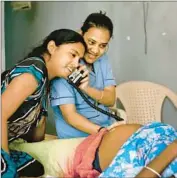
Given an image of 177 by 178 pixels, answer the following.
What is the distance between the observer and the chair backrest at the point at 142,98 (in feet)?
4.18

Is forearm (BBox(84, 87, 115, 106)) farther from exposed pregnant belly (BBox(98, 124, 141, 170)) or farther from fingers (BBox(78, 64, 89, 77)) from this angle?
exposed pregnant belly (BBox(98, 124, 141, 170))

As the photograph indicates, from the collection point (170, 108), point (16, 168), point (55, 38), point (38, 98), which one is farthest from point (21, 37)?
point (170, 108)

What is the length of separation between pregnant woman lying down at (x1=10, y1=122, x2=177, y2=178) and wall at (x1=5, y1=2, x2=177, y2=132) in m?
0.36

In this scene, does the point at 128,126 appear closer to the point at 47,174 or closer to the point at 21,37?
the point at 47,174

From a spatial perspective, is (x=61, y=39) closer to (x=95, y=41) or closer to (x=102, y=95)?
(x=95, y=41)

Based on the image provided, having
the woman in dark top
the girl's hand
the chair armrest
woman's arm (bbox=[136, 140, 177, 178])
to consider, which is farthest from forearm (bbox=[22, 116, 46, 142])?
woman's arm (bbox=[136, 140, 177, 178])

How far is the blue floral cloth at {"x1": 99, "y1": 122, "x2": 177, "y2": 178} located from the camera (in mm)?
799

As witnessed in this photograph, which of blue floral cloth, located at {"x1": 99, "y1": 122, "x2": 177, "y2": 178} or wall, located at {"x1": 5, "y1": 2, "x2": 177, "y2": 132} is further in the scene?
wall, located at {"x1": 5, "y1": 2, "x2": 177, "y2": 132}

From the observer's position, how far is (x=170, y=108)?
1269 mm

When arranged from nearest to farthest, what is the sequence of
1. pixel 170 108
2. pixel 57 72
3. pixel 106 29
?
pixel 57 72
pixel 106 29
pixel 170 108

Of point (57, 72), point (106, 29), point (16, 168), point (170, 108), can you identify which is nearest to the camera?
point (16, 168)

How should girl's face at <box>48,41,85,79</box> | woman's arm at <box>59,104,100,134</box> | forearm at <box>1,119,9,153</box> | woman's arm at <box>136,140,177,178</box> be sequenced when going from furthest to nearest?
1. woman's arm at <box>59,104,100,134</box>
2. girl's face at <box>48,41,85,79</box>
3. forearm at <box>1,119,9,153</box>
4. woman's arm at <box>136,140,177,178</box>

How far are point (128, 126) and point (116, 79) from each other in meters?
0.41

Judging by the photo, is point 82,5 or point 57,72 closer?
point 57,72
